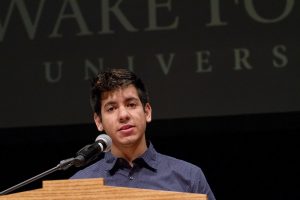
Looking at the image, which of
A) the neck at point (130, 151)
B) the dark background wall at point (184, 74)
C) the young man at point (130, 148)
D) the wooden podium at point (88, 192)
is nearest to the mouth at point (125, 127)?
the young man at point (130, 148)

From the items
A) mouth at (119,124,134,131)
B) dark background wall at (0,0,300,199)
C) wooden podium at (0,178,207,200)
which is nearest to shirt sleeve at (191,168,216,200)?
mouth at (119,124,134,131)

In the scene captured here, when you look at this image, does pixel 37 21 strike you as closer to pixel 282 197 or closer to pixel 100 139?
pixel 282 197

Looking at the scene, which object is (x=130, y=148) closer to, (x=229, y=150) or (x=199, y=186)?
(x=199, y=186)

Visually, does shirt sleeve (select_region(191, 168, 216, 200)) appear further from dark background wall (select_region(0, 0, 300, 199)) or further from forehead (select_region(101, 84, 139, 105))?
dark background wall (select_region(0, 0, 300, 199))

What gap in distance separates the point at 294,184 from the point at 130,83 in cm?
224

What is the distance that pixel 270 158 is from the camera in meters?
4.23

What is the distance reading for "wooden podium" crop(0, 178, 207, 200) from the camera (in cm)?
160

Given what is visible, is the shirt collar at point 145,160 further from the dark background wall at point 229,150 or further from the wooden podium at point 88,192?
the dark background wall at point 229,150

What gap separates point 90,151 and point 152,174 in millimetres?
388

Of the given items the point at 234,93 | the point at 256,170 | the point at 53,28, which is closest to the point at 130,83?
the point at 234,93

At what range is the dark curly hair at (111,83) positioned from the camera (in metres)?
2.22

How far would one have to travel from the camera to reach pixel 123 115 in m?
2.18

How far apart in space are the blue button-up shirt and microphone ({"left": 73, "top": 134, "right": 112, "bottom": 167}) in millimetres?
293

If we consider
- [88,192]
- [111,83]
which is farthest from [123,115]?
[88,192]
